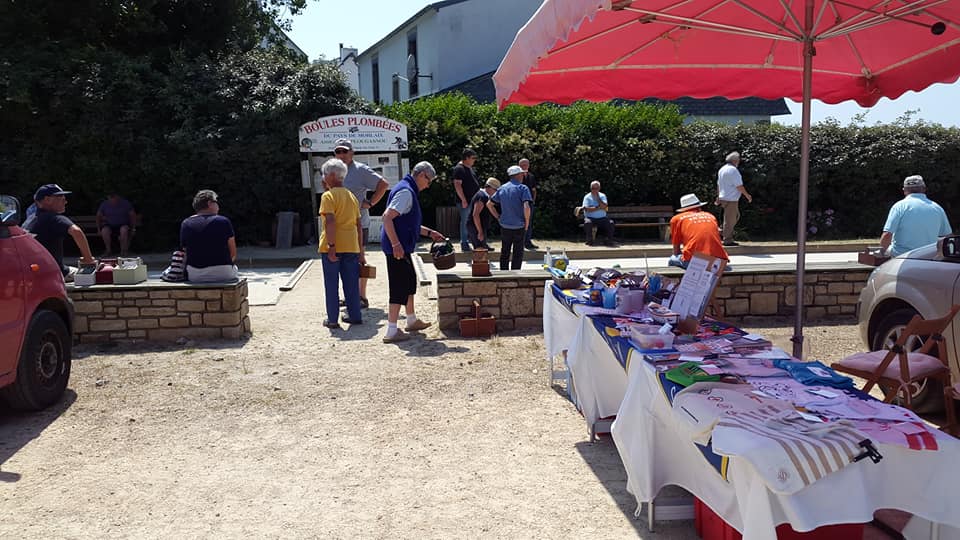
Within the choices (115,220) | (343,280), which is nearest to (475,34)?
(115,220)

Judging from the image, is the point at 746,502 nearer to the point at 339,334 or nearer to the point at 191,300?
the point at 339,334

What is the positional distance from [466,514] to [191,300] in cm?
496

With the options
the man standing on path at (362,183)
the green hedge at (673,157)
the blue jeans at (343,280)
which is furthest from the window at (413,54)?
the blue jeans at (343,280)

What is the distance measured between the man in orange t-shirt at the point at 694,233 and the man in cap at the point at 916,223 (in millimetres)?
1614

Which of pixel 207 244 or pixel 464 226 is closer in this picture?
pixel 207 244

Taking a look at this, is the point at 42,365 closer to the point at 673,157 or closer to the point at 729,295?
the point at 729,295

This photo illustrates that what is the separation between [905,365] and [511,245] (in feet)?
21.5

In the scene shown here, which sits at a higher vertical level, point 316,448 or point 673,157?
point 673,157

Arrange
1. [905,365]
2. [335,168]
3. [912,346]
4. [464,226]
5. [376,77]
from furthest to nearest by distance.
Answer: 1. [376,77]
2. [464,226]
3. [335,168]
4. [912,346]
5. [905,365]

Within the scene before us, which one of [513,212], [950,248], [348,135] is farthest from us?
[348,135]

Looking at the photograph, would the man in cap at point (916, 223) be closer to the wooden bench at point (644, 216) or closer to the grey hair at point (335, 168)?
the grey hair at point (335, 168)

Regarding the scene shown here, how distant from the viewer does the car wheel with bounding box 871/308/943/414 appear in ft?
16.8

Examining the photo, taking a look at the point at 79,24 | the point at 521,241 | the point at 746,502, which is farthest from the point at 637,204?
the point at 746,502

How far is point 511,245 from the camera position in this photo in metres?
10.5
